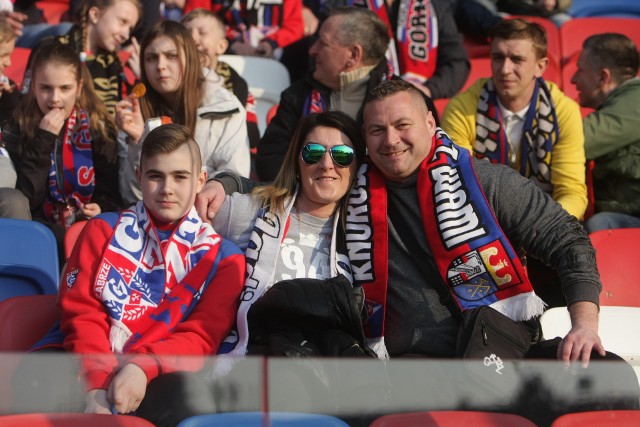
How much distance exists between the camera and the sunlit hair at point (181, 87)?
395cm

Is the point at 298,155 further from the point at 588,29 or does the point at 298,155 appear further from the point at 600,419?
the point at 588,29

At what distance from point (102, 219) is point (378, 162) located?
0.86 metres

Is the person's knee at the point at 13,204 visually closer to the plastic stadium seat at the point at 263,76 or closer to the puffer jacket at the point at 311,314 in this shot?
the puffer jacket at the point at 311,314

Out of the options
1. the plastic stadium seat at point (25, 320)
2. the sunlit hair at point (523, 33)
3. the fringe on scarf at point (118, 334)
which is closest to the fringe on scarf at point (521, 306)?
the fringe on scarf at point (118, 334)

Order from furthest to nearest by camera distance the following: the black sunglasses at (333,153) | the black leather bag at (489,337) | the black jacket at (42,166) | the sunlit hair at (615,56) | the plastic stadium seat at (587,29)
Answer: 1. the plastic stadium seat at (587,29)
2. the sunlit hair at (615,56)
3. the black jacket at (42,166)
4. the black sunglasses at (333,153)
5. the black leather bag at (489,337)

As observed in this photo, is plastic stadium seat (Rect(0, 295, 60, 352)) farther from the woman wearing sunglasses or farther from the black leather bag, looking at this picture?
the black leather bag

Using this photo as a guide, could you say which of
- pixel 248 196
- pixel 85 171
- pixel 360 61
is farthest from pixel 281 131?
pixel 248 196

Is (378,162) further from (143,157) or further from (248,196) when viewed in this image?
(143,157)

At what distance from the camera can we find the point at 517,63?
399 centimetres

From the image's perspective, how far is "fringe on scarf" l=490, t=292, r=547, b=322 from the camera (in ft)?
9.22

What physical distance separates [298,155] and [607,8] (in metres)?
4.14

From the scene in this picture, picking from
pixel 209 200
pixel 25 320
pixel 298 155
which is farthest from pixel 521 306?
pixel 25 320

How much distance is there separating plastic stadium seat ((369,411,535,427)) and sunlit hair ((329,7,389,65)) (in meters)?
2.37

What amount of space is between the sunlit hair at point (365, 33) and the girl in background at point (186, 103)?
605mm
